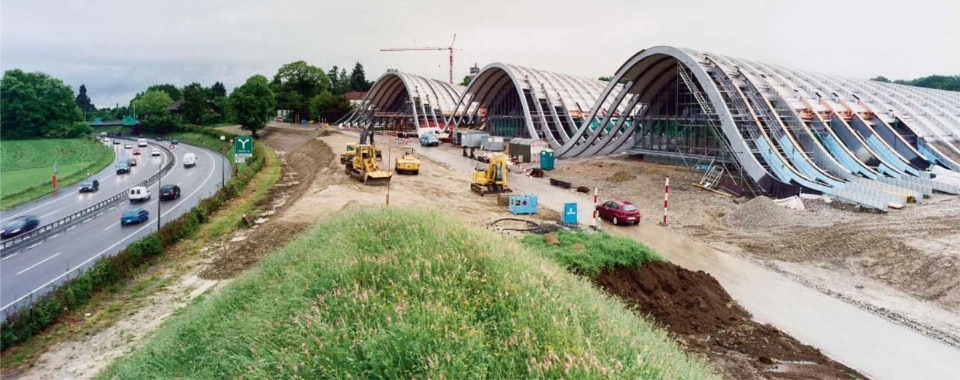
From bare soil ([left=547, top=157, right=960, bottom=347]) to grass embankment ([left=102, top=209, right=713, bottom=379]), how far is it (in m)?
10.7

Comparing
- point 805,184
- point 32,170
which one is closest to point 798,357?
point 805,184

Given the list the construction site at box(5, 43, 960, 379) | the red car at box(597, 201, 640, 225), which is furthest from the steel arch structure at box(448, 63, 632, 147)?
the red car at box(597, 201, 640, 225)

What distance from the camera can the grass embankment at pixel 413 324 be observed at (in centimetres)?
575

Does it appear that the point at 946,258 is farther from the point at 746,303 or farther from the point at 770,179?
the point at 770,179

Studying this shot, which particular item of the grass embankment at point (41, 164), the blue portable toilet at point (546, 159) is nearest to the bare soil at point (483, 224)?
the blue portable toilet at point (546, 159)

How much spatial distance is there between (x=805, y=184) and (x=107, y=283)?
29690 millimetres

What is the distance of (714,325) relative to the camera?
40.2ft

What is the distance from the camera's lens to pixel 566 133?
52.8 metres

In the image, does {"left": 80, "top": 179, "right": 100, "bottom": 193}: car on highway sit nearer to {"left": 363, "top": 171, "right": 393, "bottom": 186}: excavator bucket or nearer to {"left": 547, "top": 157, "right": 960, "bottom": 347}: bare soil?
{"left": 363, "top": 171, "right": 393, "bottom": 186}: excavator bucket

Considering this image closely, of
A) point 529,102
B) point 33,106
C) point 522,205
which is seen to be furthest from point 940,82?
point 33,106

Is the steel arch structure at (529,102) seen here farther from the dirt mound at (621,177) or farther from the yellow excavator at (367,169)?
the yellow excavator at (367,169)

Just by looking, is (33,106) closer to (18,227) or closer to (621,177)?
(18,227)

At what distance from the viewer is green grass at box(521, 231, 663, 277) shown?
44.2 feet

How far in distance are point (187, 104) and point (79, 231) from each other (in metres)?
80.0
